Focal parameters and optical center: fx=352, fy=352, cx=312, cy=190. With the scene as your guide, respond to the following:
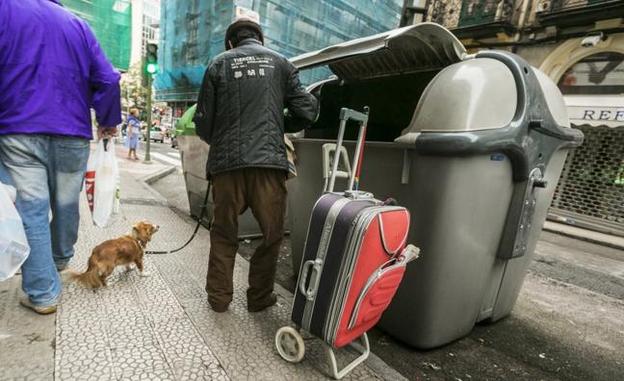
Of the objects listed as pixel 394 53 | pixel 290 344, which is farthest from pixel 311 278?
pixel 394 53

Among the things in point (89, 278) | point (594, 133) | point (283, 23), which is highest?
point (283, 23)

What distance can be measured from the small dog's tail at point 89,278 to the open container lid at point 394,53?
6.74 ft

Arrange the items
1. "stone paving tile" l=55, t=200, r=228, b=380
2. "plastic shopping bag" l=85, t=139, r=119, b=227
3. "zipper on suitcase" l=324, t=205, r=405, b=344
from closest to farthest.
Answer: "zipper on suitcase" l=324, t=205, r=405, b=344
"stone paving tile" l=55, t=200, r=228, b=380
"plastic shopping bag" l=85, t=139, r=119, b=227

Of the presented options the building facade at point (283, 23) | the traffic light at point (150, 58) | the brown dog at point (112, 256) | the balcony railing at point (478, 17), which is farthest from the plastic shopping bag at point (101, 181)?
the building facade at point (283, 23)

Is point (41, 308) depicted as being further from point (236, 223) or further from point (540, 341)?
point (540, 341)

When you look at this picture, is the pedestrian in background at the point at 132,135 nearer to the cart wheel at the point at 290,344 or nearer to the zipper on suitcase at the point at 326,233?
the cart wheel at the point at 290,344

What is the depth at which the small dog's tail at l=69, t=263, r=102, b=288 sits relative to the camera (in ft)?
7.86

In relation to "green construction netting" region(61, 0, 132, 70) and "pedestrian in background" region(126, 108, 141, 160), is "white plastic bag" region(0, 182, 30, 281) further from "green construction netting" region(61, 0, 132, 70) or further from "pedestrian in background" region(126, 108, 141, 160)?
"green construction netting" region(61, 0, 132, 70)

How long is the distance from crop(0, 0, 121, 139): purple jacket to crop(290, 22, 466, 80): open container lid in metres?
1.39

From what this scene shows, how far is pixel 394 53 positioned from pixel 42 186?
259 cm

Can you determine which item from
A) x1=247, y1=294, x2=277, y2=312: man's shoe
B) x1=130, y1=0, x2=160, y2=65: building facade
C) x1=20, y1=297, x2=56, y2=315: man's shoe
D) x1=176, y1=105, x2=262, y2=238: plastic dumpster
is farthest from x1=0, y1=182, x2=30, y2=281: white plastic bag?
x1=130, y1=0, x2=160, y2=65: building facade

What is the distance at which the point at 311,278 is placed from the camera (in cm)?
Answer: 175

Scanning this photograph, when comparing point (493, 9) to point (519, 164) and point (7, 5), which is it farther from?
point (7, 5)

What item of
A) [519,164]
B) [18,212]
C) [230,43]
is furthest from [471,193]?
[18,212]
